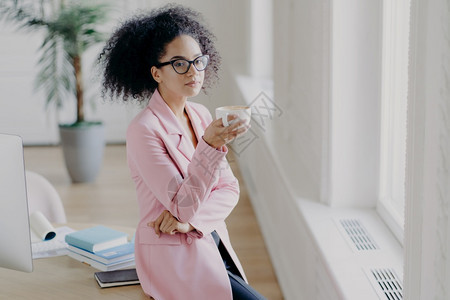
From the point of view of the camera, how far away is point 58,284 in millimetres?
2324

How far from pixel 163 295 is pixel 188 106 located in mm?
565

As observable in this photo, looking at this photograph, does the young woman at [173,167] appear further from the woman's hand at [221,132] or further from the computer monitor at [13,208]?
the computer monitor at [13,208]

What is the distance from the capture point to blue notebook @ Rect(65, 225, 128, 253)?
97.9 inches

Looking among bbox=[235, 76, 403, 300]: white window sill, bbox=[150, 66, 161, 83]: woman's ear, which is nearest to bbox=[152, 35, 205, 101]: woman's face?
bbox=[150, 66, 161, 83]: woman's ear

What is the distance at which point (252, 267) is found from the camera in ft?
13.9

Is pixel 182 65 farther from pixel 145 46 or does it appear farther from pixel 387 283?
pixel 387 283

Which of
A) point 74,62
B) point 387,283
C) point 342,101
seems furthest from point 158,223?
point 74,62

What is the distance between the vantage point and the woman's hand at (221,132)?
188 cm

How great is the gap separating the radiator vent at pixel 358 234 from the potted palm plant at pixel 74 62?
3.45 m

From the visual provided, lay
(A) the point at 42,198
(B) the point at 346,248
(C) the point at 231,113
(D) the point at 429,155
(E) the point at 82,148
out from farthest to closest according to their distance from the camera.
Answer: (E) the point at 82,148 → (A) the point at 42,198 → (B) the point at 346,248 → (C) the point at 231,113 → (D) the point at 429,155

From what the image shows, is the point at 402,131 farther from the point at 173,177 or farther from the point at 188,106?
the point at 173,177

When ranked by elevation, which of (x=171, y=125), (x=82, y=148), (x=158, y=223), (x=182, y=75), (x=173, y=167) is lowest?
(x=82, y=148)

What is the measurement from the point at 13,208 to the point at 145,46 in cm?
59

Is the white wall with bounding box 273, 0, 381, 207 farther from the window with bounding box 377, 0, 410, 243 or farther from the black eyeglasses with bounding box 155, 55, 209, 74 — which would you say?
the black eyeglasses with bounding box 155, 55, 209, 74
